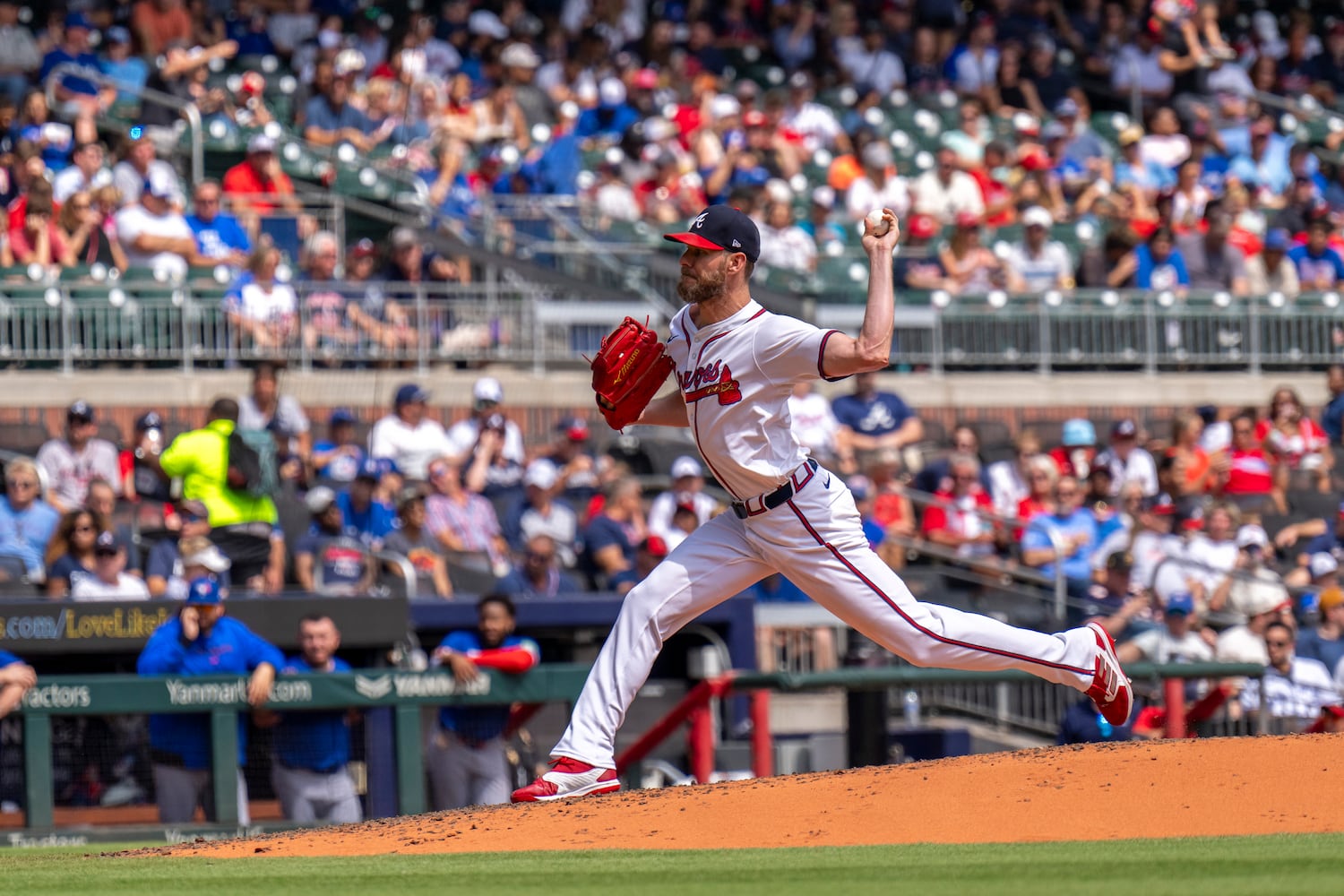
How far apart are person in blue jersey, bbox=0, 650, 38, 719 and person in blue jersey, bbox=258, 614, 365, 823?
1.05 m

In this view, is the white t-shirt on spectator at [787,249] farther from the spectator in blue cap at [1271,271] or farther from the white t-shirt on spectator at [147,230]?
the white t-shirt on spectator at [147,230]

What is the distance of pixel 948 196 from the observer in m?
17.7

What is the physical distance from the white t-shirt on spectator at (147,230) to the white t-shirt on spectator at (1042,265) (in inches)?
266

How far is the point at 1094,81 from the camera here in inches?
842

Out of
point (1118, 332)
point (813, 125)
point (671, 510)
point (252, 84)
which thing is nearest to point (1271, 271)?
point (1118, 332)

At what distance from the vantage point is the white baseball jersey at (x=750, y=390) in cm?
623

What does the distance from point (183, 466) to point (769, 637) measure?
3.43 meters

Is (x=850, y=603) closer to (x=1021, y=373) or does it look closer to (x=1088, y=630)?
(x=1088, y=630)

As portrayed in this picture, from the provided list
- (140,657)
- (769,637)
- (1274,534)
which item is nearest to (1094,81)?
(1274,534)

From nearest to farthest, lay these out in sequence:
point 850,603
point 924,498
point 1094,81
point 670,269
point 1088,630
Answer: point 850,603 → point 1088,630 → point 924,498 → point 670,269 → point 1094,81

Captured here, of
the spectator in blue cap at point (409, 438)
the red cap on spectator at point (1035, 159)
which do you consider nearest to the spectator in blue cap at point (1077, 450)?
the red cap on spectator at point (1035, 159)

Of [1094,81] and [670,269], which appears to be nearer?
[670,269]

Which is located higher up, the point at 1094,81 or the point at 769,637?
the point at 1094,81

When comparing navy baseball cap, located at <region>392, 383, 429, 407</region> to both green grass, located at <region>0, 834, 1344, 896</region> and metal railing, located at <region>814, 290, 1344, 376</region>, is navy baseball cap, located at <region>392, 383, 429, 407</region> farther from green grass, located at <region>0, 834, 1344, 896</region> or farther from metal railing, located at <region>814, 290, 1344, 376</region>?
green grass, located at <region>0, 834, 1344, 896</region>
